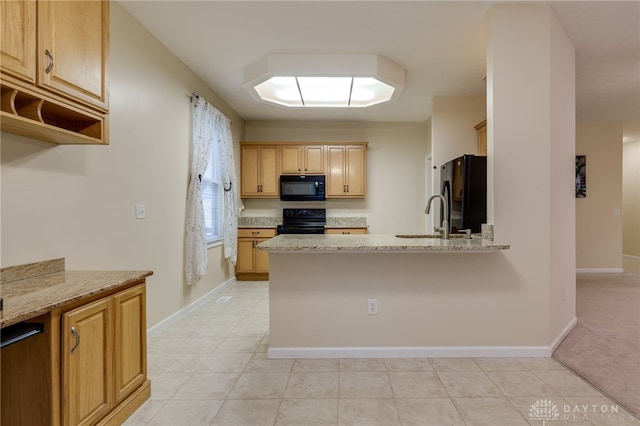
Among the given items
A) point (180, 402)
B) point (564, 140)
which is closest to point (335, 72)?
point (564, 140)

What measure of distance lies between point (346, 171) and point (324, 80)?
1.97 metres

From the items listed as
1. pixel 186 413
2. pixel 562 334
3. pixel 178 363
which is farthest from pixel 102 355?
pixel 562 334

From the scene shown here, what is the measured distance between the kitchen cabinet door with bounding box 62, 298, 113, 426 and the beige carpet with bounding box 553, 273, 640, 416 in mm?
2789

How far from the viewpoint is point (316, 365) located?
7.47 ft

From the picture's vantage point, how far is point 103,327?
1525 millimetres

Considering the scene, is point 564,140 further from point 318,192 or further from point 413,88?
point 318,192

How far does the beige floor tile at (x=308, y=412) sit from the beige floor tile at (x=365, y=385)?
14 centimetres

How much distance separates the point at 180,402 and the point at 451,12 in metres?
3.30

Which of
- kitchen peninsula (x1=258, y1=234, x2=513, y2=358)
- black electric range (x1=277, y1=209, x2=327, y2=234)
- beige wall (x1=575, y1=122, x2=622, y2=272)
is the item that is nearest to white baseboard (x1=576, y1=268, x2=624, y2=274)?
beige wall (x1=575, y1=122, x2=622, y2=272)

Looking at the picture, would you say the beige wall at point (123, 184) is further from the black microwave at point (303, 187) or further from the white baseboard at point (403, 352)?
the black microwave at point (303, 187)

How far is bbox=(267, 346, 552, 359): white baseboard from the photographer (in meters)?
2.37

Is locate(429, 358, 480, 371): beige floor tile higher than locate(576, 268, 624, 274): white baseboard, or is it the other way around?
locate(576, 268, 624, 274): white baseboard

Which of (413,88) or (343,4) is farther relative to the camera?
(413,88)

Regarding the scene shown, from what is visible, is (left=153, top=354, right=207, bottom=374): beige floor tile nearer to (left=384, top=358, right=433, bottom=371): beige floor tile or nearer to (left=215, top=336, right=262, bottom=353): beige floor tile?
(left=215, top=336, right=262, bottom=353): beige floor tile
